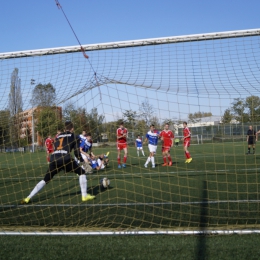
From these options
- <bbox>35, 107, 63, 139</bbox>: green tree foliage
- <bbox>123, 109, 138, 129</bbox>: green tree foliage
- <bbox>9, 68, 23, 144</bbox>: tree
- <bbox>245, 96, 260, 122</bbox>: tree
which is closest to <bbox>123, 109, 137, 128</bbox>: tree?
<bbox>123, 109, 138, 129</bbox>: green tree foliage

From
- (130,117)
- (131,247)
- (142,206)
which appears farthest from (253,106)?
(131,247)

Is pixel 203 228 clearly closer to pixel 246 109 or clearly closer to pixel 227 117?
pixel 227 117

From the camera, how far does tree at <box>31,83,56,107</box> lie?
6.51m

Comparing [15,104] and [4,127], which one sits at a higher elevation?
[15,104]

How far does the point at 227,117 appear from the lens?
6105 mm

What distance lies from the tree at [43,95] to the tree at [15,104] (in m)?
0.32

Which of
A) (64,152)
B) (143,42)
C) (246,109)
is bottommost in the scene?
(64,152)

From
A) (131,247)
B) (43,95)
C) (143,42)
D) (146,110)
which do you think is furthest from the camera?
(143,42)

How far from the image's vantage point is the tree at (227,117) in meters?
6.00

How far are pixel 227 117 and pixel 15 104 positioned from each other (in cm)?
378

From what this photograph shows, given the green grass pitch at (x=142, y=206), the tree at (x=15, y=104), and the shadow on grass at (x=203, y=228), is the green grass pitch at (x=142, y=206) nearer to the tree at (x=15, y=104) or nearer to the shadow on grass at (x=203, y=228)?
the shadow on grass at (x=203, y=228)

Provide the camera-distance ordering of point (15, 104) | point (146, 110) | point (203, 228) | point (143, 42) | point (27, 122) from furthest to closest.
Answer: point (15, 104), point (27, 122), point (143, 42), point (146, 110), point (203, 228)

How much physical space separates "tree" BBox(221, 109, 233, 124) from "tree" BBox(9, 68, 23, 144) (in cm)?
350

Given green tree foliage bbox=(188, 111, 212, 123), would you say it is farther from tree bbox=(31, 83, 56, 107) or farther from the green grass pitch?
tree bbox=(31, 83, 56, 107)
